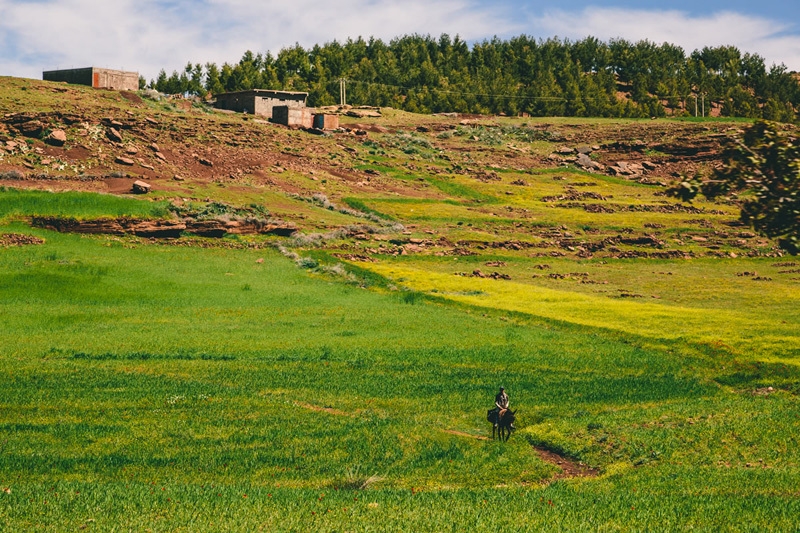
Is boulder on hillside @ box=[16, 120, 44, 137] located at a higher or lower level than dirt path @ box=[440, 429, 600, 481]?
higher

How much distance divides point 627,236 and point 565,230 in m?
6.52

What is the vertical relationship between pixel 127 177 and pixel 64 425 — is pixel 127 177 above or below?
above

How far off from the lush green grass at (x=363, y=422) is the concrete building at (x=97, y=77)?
8221 centimetres

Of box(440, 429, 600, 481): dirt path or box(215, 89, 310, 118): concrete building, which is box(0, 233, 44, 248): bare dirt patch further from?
box(215, 89, 310, 118): concrete building

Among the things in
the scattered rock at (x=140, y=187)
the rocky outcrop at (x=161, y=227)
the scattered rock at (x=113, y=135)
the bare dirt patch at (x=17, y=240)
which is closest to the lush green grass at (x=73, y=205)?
the rocky outcrop at (x=161, y=227)

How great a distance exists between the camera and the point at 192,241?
71.7m

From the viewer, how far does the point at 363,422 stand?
90.7 ft

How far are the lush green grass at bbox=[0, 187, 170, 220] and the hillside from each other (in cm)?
27

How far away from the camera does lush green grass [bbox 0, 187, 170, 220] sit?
70.9 m

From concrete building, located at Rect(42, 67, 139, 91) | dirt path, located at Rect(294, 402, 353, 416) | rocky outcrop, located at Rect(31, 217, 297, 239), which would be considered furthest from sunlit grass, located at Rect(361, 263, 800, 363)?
concrete building, located at Rect(42, 67, 139, 91)

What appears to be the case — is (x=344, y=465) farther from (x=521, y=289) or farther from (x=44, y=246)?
(x=44, y=246)

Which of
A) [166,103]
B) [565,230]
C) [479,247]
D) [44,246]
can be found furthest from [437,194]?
[44,246]

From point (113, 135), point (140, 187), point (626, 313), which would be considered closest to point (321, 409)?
point (626, 313)

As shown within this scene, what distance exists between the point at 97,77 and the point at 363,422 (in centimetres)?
11308
